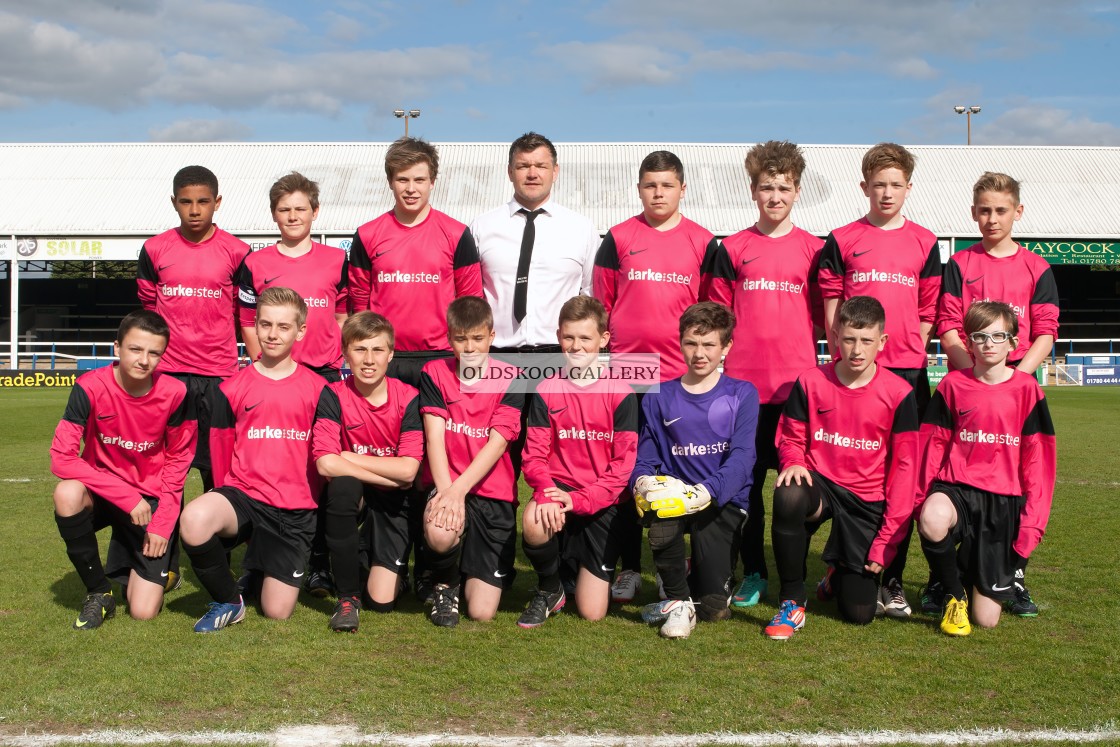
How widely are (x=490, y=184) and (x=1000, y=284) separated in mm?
24951

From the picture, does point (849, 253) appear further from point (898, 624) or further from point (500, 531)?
point (500, 531)

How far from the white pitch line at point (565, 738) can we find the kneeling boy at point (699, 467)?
115 centimetres

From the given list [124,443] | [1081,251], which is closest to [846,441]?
[124,443]

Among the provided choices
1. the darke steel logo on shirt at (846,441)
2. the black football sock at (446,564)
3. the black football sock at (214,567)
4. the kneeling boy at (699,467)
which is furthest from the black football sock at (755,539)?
the black football sock at (214,567)

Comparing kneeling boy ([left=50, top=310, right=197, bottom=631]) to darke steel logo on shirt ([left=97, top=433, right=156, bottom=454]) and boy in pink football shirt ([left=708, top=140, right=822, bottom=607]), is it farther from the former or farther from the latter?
boy in pink football shirt ([left=708, top=140, right=822, bottom=607])

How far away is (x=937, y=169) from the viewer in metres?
30.2

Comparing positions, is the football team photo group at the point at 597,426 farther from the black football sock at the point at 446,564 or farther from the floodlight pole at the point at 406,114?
the floodlight pole at the point at 406,114

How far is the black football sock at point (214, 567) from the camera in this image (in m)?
4.05

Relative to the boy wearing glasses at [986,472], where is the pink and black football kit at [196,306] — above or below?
above

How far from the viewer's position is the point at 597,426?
443 cm

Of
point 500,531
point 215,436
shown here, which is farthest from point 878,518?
point 215,436

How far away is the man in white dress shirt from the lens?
4820 millimetres

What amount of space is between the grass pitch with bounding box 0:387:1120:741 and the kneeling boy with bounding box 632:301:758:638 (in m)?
0.22

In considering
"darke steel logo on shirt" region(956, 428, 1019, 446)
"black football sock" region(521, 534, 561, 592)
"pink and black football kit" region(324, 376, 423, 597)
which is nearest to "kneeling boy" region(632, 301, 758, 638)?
"black football sock" region(521, 534, 561, 592)
